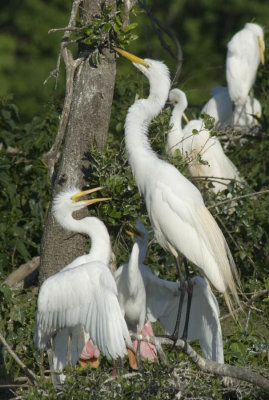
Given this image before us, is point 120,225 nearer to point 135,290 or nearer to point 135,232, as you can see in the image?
point 135,232

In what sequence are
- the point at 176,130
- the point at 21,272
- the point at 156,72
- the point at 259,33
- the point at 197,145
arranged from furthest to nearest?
the point at 259,33
the point at 197,145
the point at 176,130
the point at 21,272
the point at 156,72

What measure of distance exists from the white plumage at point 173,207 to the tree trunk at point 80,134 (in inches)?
20.7

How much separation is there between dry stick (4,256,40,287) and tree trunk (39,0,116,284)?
37.2 inches

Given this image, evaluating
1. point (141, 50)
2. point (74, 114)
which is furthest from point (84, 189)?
point (141, 50)

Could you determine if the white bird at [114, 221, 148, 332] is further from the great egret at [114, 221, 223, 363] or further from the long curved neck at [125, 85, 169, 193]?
the long curved neck at [125, 85, 169, 193]

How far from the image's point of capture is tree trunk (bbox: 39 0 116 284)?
17.4 ft

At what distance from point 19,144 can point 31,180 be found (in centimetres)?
40

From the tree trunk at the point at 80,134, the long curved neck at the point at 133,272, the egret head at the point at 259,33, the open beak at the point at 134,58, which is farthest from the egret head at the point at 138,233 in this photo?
the egret head at the point at 259,33

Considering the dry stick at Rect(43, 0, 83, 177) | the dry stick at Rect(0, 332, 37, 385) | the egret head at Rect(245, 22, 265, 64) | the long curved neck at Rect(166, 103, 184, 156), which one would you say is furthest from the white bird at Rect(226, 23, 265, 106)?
the dry stick at Rect(0, 332, 37, 385)

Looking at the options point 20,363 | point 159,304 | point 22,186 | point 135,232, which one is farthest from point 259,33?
point 20,363

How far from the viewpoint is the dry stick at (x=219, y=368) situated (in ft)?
12.7

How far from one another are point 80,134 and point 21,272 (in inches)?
61.2

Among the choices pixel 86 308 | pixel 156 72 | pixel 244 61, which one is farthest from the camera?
pixel 244 61

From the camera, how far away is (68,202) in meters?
5.02
